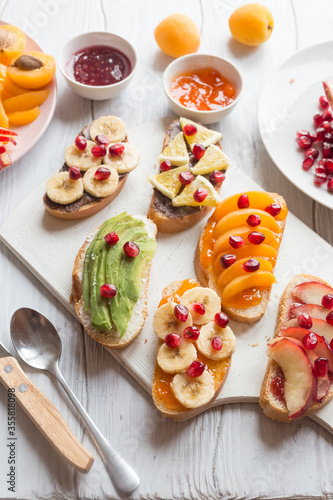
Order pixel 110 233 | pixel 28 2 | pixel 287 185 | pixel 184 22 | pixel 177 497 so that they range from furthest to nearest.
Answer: pixel 28 2, pixel 184 22, pixel 287 185, pixel 110 233, pixel 177 497

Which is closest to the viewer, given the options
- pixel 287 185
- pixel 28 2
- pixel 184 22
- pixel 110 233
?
pixel 110 233

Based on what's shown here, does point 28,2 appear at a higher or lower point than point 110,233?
higher

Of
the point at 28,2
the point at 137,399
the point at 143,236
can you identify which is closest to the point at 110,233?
the point at 143,236

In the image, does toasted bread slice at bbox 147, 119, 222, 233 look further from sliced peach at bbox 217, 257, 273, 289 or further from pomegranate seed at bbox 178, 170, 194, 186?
sliced peach at bbox 217, 257, 273, 289

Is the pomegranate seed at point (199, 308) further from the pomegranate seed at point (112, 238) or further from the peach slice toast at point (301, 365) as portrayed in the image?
the pomegranate seed at point (112, 238)

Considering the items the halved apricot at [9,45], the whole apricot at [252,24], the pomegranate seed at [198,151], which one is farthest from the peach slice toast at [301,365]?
the halved apricot at [9,45]

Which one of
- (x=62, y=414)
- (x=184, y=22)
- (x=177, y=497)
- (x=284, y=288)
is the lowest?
(x=177, y=497)

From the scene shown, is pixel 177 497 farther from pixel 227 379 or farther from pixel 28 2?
pixel 28 2
